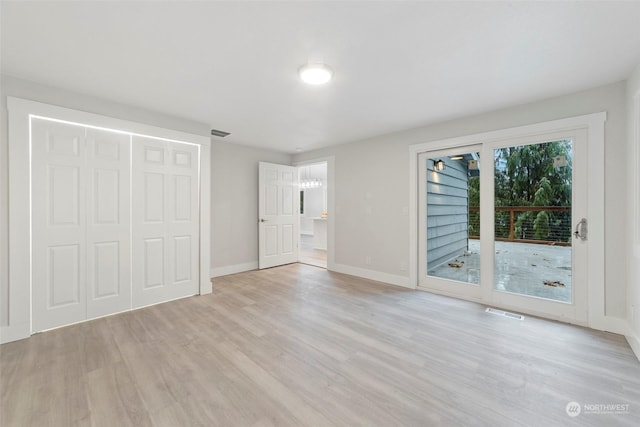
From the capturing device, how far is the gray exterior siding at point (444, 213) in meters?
3.93

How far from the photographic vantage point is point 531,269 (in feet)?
10.5

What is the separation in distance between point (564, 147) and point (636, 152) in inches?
25.9

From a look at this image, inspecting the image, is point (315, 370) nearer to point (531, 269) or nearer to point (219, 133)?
point (531, 269)

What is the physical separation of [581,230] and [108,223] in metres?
5.27

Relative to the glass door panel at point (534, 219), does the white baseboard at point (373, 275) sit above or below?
below

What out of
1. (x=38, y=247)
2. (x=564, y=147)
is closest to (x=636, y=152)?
(x=564, y=147)

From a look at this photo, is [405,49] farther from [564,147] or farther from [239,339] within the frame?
[239,339]

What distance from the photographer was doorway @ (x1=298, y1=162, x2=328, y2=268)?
6.69 metres

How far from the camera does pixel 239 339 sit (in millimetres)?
2494

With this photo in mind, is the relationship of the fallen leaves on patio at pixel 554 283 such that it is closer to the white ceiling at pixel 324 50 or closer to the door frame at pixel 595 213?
the door frame at pixel 595 213

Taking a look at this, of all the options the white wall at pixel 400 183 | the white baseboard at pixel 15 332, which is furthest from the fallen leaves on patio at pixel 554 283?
the white baseboard at pixel 15 332

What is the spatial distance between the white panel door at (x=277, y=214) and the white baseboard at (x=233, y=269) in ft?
0.55

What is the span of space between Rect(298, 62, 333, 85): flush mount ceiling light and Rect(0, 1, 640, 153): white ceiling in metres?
0.06

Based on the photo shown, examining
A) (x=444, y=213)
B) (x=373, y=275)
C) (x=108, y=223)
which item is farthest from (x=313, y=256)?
(x=108, y=223)
